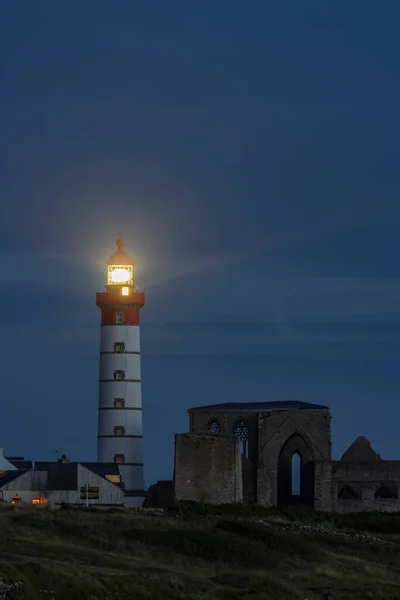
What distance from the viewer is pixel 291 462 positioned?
244 feet

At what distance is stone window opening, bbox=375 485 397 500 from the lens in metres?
72.0

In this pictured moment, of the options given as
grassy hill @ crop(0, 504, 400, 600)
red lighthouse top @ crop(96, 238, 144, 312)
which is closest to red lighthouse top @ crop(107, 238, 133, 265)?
red lighthouse top @ crop(96, 238, 144, 312)

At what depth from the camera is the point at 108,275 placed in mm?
75688

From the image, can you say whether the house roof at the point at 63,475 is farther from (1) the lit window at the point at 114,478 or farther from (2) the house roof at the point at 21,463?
(2) the house roof at the point at 21,463

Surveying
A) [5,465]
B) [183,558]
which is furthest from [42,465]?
[183,558]

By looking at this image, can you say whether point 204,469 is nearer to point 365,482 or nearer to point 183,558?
point 365,482

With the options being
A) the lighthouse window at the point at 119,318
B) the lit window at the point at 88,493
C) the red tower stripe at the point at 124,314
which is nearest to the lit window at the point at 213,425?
the red tower stripe at the point at 124,314

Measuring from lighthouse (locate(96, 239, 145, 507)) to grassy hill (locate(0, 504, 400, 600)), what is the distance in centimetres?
2121

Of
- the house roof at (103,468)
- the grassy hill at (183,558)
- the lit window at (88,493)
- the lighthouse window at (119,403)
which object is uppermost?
the lighthouse window at (119,403)

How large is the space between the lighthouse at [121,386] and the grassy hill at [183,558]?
69.6 feet

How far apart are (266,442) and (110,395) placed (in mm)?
7709

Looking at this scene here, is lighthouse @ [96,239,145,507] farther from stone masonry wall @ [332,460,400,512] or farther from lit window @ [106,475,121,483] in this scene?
stone masonry wall @ [332,460,400,512]

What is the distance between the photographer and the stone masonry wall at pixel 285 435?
234 ft

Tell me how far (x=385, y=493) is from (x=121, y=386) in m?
13.5
